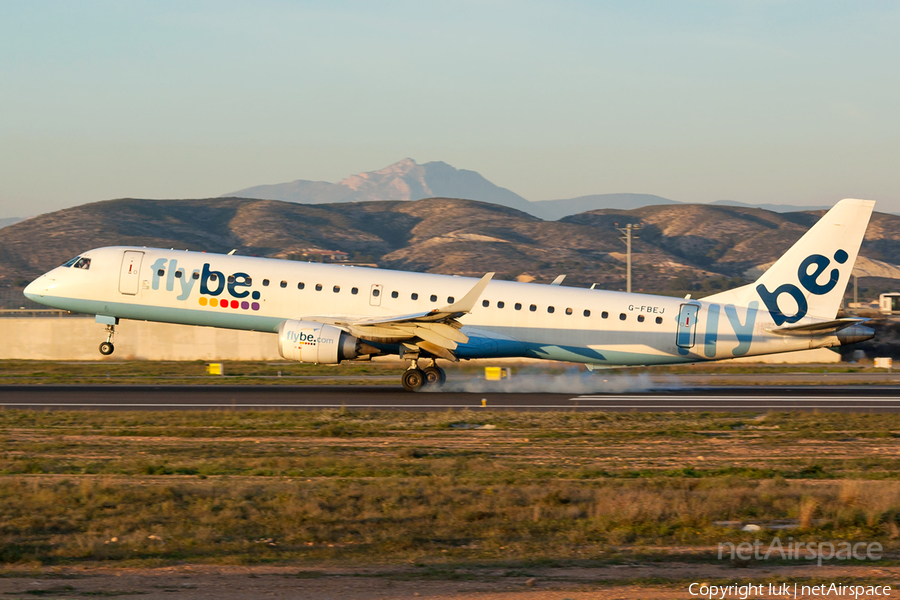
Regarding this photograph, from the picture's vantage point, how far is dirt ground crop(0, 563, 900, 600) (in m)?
8.46

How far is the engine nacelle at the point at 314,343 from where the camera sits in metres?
29.2

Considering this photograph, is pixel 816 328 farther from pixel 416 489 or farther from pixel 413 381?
pixel 416 489

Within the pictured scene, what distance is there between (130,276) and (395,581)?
2553 centimetres

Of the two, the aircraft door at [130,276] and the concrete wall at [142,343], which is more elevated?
the aircraft door at [130,276]

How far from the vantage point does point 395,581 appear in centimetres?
905

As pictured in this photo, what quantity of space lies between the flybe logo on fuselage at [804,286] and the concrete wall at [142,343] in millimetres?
24538

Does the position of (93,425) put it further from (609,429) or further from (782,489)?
(782,489)

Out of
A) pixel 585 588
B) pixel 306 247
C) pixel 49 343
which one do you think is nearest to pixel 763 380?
pixel 585 588

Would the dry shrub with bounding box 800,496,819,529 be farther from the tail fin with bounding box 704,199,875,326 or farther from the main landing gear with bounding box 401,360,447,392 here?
the tail fin with bounding box 704,199,875,326

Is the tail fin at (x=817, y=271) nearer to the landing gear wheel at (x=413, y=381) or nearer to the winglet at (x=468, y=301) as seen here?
the winglet at (x=468, y=301)

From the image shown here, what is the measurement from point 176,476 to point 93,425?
317 inches

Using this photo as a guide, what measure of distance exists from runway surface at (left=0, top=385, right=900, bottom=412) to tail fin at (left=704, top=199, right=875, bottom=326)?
10.5ft

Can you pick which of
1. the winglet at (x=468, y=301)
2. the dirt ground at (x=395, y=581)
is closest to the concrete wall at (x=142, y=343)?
the winglet at (x=468, y=301)

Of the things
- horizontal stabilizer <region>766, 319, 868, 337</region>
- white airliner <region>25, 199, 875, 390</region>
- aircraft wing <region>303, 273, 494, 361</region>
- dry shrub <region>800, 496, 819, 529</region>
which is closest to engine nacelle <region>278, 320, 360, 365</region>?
aircraft wing <region>303, 273, 494, 361</region>
